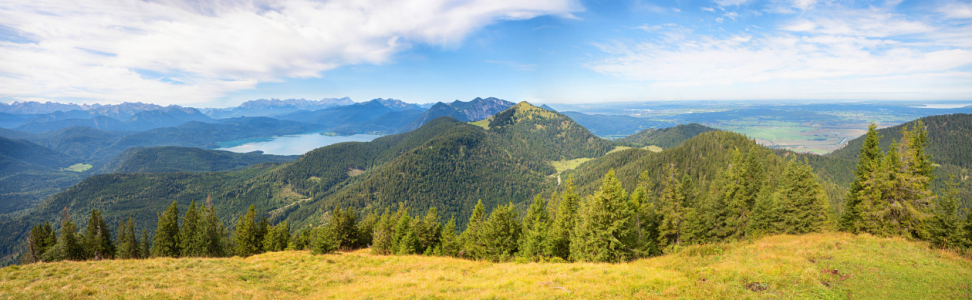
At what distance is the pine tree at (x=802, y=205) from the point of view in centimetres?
4041

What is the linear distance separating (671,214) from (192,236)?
83.1 meters

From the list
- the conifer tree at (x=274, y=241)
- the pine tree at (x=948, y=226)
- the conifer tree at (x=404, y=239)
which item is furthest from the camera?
the conifer tree at (x=274, y=241)

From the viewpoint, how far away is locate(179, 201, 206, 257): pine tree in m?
57.8

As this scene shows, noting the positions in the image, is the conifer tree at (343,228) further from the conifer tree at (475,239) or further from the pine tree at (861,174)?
the pine tree at (861,174)

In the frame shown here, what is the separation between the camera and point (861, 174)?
127 feet

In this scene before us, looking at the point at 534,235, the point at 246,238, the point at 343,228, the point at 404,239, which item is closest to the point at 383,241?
the point at 404,239

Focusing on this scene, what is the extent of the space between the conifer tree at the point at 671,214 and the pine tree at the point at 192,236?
7806 centimetres

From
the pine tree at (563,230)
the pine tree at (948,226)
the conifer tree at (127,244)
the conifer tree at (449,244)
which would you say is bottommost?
the conifer tree at (127,244)

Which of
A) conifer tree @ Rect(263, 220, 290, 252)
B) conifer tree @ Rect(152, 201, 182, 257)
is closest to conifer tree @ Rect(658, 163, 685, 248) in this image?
conifer tree @ Rect(263, 220, 290, 252)

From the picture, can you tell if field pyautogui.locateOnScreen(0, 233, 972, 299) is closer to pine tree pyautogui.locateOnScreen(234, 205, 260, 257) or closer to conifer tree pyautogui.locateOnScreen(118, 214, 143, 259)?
pine tree pyautogui.locateOnScreen(234, 205, 260, 257)

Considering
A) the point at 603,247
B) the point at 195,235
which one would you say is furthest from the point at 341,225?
the point at 603,247

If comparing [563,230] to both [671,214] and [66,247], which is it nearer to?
[671,214]

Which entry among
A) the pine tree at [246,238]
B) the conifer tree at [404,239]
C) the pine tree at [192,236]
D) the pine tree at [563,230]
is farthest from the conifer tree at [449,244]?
the pine tree at [192,236]

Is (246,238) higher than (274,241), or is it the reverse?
(246,238)
